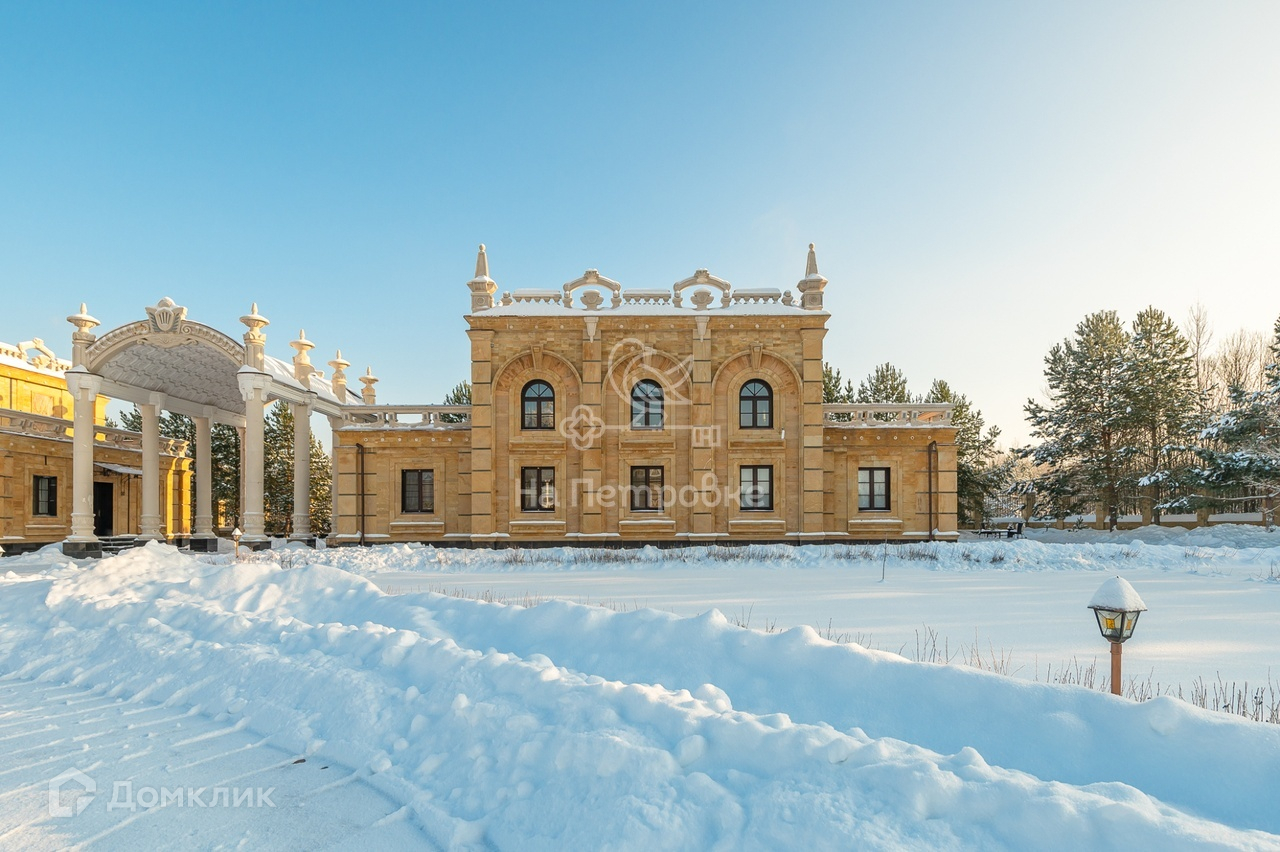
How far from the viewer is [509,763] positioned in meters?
4.18

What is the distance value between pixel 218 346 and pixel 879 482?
26.0m

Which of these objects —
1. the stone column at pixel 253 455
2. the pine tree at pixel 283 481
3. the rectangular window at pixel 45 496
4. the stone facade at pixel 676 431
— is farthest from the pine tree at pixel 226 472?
the stone facade at pixel 676 431

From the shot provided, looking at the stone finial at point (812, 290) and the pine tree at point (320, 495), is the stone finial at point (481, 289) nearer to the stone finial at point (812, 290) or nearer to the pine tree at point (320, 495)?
the stone finial at point (812, 290)

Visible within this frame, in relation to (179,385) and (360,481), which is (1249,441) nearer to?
(360,481)

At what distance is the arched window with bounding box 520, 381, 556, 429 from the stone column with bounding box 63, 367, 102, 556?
16.2 m

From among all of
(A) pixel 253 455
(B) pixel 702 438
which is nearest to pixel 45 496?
(A) pixel 253 455

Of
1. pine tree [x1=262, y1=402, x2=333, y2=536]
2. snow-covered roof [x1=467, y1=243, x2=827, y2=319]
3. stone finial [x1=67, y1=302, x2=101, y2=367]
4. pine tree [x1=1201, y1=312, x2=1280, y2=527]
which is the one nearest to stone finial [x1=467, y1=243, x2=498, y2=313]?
snow-covered roof [x1=467, y1=243, x2=827, y2=319]

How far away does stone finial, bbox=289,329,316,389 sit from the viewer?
27.7 meters

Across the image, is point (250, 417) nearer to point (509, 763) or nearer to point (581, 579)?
point (581, 579)

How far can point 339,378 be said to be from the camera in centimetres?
3228

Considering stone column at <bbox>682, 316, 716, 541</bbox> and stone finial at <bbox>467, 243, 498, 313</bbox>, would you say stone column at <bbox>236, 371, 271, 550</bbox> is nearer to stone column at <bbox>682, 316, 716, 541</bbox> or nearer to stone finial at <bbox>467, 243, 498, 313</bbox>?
stone finial at <bbox>467, 243, 498, 313</bbox>

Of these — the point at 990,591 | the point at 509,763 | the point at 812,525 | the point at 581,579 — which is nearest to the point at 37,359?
the point at 581,579

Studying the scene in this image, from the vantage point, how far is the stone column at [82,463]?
22922 millimetres

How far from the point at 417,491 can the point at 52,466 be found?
1768 cm
